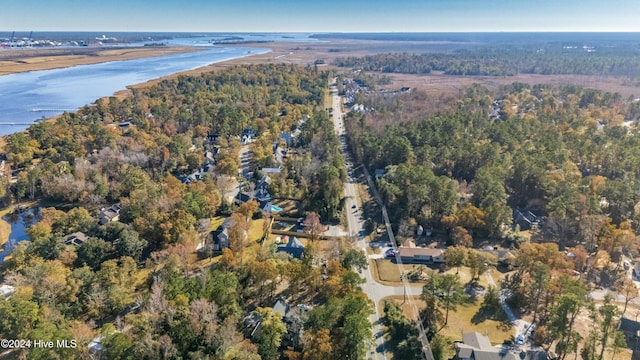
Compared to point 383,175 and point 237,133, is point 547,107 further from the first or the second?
point 237,133

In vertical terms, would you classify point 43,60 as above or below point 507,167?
above

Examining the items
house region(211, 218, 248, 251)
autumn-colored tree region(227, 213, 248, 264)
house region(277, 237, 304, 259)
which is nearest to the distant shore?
house region(211, 218, 248, 251)

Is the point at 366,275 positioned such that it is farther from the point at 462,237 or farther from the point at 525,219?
the point at 525,219

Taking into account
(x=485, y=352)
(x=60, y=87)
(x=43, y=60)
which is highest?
(x=43, y=60)

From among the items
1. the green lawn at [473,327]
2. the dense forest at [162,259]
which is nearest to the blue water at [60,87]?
the dense forest at [162,259]

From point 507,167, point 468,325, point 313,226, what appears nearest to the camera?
point 468,325

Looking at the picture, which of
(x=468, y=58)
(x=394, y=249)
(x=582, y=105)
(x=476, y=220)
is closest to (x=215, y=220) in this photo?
(x=394, y=249)

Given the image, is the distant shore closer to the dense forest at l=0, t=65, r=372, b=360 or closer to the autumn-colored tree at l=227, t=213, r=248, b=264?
the dense forest at l=0, t=65, r=372, b=360

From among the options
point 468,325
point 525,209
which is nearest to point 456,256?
point 468,325
